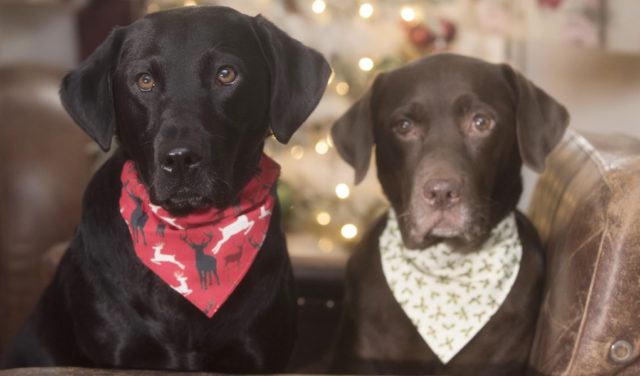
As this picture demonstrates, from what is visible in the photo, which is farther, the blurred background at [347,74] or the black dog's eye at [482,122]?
the blurred background at [347,74]

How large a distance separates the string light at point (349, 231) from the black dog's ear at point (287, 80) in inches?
83.6

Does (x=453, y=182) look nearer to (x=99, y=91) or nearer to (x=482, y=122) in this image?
(x=482, y=122)

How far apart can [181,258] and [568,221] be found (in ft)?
2.72

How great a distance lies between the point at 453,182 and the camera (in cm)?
184

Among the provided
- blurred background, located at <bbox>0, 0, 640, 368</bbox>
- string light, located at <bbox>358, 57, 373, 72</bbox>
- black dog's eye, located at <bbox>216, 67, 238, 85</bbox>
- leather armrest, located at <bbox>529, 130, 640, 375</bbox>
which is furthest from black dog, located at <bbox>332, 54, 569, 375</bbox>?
string light, located at <bbox>358, 57, 373, 72</bbox>

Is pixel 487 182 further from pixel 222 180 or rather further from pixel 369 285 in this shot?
pixel 222 180

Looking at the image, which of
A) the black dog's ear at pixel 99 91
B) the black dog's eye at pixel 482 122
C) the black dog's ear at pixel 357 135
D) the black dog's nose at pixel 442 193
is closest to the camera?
the black dog's ear at pixel 99 91

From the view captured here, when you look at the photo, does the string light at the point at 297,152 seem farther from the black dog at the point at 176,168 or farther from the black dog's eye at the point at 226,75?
the black dog's eye at the point at 226,75

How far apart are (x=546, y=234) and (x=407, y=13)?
5.87ft

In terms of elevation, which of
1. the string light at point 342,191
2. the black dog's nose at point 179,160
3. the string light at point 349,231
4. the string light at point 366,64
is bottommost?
the string light at point 349,231

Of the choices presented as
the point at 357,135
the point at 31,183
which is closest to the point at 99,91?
the point at 357,135

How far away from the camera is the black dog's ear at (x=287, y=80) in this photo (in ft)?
5.47

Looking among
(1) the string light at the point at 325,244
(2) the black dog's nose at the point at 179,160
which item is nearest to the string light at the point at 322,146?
(1) the string light at the point at 325,244

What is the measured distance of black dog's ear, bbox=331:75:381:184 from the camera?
210 centimetres
